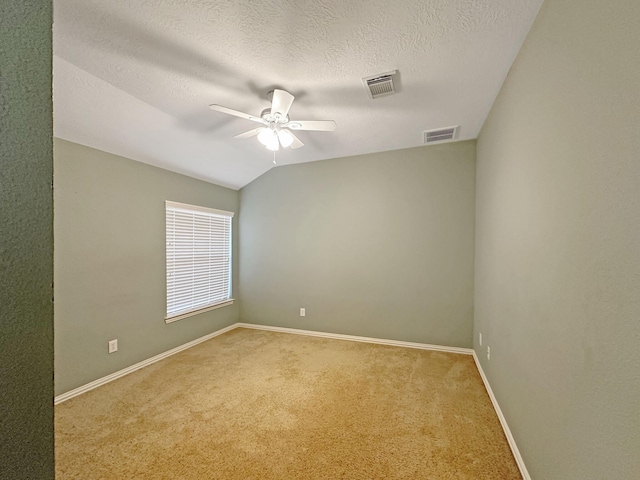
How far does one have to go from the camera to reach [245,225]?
4.46 meters

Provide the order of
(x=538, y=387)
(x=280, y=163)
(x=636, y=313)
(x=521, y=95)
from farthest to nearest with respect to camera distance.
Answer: (x=280, y=163)
(x=521, y=95)
(x=538, y=387)
(x=636, y=313)

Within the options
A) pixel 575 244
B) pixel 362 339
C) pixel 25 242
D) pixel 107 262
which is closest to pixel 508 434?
pixel 575 244

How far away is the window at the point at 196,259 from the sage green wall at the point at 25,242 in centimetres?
304

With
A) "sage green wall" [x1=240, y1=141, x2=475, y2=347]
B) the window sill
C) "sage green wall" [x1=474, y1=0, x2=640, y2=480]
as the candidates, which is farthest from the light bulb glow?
the window sill

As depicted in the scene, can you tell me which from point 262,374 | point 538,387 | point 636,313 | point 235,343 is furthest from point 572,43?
point 235,343

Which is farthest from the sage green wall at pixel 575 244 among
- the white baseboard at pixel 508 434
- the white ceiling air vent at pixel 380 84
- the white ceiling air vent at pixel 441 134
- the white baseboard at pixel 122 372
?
the white baseboard at pixel 122 372

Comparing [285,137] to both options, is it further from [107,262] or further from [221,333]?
[221,333]

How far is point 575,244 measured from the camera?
1.11m

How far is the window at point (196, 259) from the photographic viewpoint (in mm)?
3422

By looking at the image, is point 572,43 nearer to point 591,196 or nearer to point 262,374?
point 591,196

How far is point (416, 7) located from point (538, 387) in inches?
84.3

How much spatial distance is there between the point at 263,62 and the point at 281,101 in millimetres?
271

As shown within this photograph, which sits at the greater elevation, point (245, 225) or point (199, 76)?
point (199, 76)

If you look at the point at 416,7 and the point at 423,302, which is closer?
the point at 416,7
